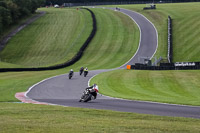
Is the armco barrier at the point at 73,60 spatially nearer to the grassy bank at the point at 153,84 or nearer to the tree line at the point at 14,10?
the grassy bank at the point at 153,84

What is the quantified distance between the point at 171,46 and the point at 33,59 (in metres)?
23.9

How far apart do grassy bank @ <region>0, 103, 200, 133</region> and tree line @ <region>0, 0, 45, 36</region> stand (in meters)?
67.1

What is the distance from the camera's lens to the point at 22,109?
62.3 ft

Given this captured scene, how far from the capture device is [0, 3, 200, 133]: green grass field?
14.7m

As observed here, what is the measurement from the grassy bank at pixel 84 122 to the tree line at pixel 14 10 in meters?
67.1

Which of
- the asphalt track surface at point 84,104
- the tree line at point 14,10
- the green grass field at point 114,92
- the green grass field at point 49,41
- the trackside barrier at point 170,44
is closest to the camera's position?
the green grass field at point 114,92

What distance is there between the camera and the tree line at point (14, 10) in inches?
3406

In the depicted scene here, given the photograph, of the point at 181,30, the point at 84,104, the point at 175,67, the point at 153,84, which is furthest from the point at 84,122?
the point at 181,30

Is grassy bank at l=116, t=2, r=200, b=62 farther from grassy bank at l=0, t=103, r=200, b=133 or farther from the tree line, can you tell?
grassy bank at l=0, t=103, r=200, b=133

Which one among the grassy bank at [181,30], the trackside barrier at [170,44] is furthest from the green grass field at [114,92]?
the trackside barrier at [170,44]

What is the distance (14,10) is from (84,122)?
82941mm

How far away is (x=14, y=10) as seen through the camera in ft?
311

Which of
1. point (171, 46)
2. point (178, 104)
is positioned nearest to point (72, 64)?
point (171, 46)

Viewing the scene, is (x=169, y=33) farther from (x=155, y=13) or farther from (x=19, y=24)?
(x=19, y=24)
